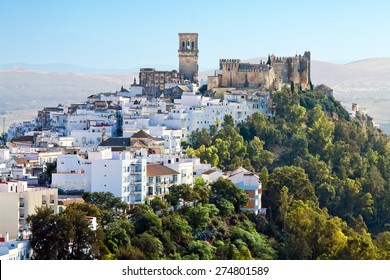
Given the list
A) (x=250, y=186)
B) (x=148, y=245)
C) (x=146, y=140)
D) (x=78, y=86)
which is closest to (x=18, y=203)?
(x=148, y=245)

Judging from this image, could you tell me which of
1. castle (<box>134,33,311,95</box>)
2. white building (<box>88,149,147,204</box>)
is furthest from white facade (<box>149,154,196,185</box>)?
castle (<box>134,33,311,95</box>)

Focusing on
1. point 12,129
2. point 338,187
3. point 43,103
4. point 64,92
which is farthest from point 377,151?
point 64,92

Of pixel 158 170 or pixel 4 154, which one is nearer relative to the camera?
pixel 158 170

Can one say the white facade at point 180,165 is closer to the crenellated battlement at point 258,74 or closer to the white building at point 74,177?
the white building at point 74,177

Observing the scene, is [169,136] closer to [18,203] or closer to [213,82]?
[213,82]

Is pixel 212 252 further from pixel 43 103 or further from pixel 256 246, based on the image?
pixel 43 103

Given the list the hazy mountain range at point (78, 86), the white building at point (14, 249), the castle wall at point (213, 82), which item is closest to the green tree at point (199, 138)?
the castle wall at point (213, 82)

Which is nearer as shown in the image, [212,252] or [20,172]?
Result: [212,252]

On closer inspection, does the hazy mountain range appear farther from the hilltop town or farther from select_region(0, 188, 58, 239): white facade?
select_region(0, 188, 58, 239): white facade

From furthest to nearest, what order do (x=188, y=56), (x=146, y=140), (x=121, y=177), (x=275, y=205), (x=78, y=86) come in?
1. (x=78, y=86)
2. (x=188, y=56)
3. (x=146, y=140)
4. (x=275, y=205)
5. (x=121, y=177)
